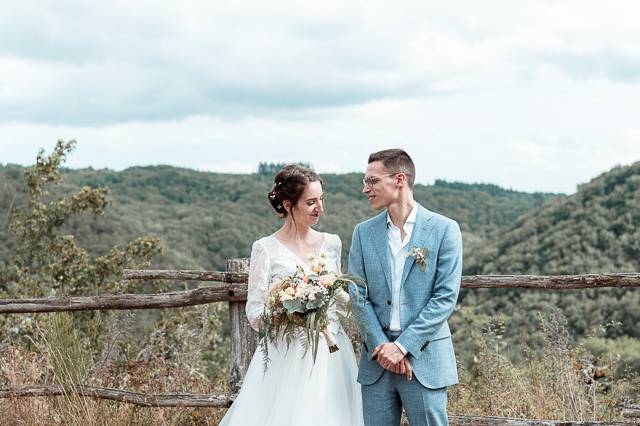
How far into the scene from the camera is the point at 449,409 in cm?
620

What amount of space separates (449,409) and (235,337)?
1.63m

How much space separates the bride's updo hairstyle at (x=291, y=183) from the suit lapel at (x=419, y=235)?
2.12 ft

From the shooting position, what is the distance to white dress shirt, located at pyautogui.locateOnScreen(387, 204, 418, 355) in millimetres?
4184

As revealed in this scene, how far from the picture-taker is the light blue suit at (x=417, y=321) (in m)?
4.10

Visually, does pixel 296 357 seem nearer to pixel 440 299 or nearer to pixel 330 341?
pixel 330 341

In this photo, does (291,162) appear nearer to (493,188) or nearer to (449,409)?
(449,409)

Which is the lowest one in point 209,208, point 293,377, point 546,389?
point 546,389

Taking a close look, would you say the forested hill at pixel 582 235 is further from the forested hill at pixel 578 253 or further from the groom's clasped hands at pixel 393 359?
the groom's clasped hands at pixel 393 359

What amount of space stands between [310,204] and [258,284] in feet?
1.59

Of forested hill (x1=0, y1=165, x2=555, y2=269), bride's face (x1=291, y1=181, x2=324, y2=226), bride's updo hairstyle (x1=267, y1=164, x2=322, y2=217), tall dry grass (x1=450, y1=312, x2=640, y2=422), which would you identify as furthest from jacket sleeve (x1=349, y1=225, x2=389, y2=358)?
forested hill (x1=0, y1=165, x2=555, y2=269)

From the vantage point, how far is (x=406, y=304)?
4156mm

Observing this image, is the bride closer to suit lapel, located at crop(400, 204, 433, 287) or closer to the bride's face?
the bride's face

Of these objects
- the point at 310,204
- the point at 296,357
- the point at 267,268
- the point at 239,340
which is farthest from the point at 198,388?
the point at 310,204

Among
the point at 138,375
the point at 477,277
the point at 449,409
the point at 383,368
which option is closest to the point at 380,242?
the point at 383,368
